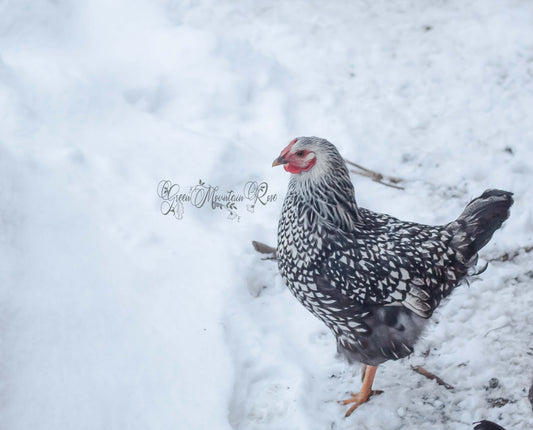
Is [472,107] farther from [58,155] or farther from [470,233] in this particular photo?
[58,155]

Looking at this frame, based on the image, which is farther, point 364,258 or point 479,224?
point 479,224

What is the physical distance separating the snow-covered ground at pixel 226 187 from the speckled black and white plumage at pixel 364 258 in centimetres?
40

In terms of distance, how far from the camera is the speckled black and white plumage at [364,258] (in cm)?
254

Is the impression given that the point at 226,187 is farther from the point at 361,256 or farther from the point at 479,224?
the point at 479,224

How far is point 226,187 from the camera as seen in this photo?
159 inches

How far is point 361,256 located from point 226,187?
5.77ft

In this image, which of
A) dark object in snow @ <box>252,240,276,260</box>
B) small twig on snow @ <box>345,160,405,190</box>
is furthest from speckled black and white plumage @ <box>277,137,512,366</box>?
small twig on snow @ <box>345,160,405,190</box>

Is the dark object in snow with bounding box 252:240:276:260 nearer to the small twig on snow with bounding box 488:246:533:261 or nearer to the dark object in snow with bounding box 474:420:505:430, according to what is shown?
the small twig on snow with bounding box 488:246:533:261

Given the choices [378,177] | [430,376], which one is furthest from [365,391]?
[378,177]

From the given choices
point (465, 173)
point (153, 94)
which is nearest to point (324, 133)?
point (465, 173)

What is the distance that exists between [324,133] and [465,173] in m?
1.27

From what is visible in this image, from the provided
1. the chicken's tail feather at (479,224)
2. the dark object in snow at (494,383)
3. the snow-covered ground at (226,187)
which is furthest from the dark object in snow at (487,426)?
the chicken's tail feather at (479,224)

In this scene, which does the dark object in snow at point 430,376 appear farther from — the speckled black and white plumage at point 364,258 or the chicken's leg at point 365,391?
the speckled black and white plumage at point 364,258

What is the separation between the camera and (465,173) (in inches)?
162
